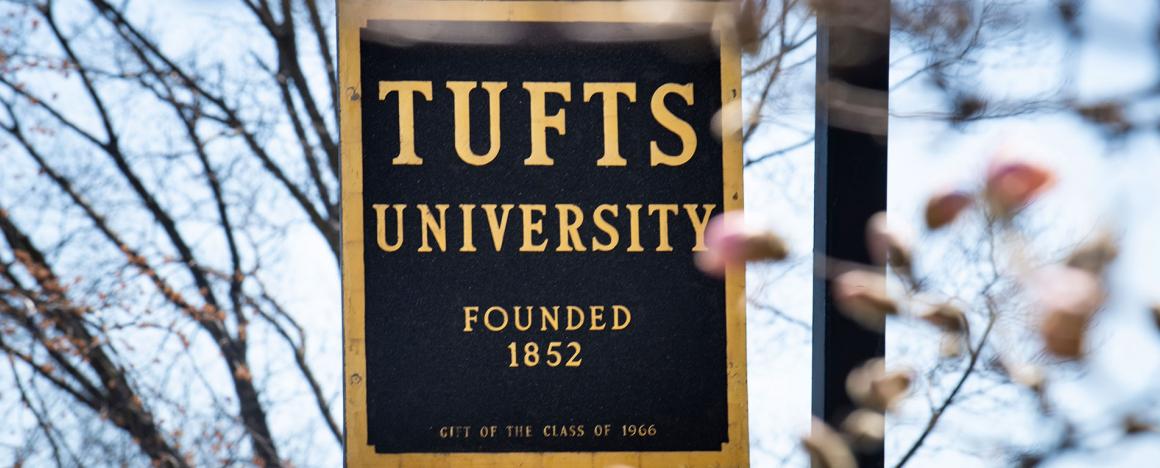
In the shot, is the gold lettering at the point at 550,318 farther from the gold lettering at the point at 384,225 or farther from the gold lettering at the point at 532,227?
the gold lettering at the point at 384,225

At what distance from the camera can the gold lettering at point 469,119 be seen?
107 inches

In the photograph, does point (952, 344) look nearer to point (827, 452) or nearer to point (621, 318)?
point (827, 452)

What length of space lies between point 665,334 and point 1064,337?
160cm

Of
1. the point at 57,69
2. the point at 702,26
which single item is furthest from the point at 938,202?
the point at 57,69

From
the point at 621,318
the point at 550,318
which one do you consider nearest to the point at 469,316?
the point at 550,318

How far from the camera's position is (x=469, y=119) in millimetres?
2730

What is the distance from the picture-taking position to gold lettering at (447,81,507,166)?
2707 millimetres

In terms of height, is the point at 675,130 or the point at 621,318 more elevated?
the point at 675,130

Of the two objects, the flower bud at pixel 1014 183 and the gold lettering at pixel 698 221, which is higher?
the flower bud at pixel 1014 183

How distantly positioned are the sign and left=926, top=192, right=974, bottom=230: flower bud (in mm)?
1347

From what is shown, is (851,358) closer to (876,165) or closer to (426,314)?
(876,165)

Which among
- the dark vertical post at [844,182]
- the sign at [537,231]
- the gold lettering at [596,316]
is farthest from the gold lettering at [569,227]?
the dark vertical post at [844,182]

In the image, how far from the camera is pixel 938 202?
1.34 metres

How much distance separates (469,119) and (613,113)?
269 millimetres
